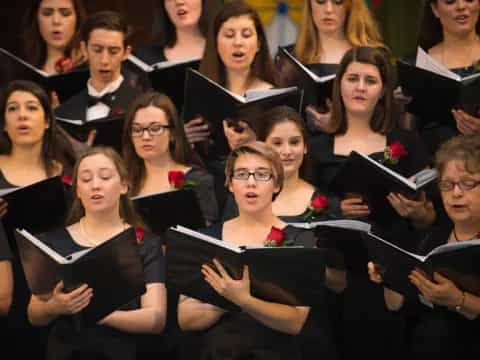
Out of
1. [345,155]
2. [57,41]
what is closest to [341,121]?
[345,155]

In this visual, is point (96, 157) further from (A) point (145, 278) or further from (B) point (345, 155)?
(B) point (345, 155)

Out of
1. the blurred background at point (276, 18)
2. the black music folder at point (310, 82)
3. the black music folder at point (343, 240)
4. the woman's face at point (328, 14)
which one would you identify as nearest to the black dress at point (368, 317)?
the black music folder at point (343, 240)

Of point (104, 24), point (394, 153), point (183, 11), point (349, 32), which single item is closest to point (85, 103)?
point (104, 24)

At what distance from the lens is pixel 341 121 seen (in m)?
5.12

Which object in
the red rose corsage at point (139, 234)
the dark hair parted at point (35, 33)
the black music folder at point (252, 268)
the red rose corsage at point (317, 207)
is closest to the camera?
the black music folder at point (252, 268)

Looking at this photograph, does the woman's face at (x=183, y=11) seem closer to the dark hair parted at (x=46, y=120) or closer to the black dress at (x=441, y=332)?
the dark hair parted at (x=46, y=120)

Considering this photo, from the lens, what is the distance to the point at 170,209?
186 inches

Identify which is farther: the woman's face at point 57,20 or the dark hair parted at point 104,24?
the woman's face at point 57,20

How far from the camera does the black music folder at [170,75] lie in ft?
17.0

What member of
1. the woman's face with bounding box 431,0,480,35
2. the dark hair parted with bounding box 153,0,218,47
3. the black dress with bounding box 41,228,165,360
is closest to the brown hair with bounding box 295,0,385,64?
the woman's face with bounding box 431,0,480,35

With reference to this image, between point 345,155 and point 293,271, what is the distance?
40.6 inches

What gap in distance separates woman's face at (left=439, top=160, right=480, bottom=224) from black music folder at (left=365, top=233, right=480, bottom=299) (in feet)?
0.85

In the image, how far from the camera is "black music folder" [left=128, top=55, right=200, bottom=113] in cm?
520

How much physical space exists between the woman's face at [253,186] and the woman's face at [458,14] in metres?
1.22
